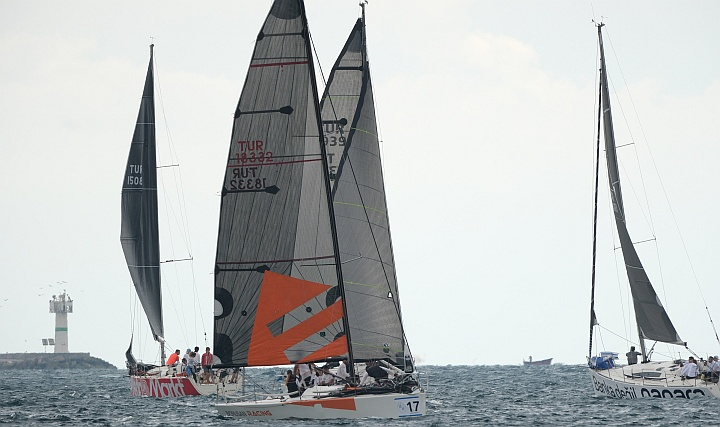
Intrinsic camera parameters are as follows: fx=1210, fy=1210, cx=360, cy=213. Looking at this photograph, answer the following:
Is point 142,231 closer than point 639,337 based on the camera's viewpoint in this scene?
No

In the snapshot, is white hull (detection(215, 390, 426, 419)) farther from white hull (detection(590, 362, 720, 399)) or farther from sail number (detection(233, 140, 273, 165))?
white hull (detection(590, 362, 720, 399))

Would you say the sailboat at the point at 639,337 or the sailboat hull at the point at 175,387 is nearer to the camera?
the sailboat at the point at 639,337

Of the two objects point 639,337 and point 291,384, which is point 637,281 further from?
point 291,384

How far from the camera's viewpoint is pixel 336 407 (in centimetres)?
2919

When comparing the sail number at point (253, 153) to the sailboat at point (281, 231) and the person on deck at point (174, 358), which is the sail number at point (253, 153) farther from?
the person on deck at point (174, 358)

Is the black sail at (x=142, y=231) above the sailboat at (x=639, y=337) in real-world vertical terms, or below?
above

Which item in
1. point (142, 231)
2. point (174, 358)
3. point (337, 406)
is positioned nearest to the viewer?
point (337, 406)

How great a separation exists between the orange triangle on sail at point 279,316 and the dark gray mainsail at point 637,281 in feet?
62.6

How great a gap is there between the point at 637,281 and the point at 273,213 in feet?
67.4

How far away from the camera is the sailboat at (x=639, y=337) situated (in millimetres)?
41719

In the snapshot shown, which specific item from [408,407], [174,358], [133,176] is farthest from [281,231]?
[133,176]

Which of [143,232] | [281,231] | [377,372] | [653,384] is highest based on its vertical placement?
[143,232]

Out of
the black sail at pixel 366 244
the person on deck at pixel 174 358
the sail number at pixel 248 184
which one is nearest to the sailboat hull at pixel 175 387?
the person on deck at pixel 174 358

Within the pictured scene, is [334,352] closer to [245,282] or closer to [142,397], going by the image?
[245,282]
